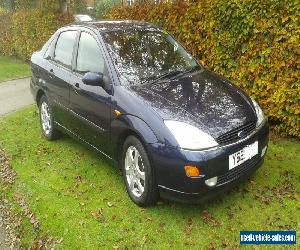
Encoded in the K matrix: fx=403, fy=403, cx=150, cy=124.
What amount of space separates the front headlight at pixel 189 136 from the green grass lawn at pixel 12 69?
10.6 metres

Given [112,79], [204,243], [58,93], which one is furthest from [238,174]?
[58,93]

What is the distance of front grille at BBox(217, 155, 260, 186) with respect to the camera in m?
4.13

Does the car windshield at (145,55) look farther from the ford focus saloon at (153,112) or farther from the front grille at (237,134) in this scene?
the front grille at (237,134)

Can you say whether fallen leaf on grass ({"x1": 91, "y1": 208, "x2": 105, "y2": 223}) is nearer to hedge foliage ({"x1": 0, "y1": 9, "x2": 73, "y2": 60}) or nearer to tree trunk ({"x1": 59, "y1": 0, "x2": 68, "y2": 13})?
hedge foliage ({"x1": 0, "y1": 9, "x2": 73, "y2": 60})

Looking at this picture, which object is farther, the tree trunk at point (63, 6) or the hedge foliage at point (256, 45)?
the tree trunk at point (63, 6)

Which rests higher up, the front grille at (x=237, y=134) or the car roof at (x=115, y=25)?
the car roof at (x=115, y=25)

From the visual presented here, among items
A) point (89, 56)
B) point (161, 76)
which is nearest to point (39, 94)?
point (89, 56)

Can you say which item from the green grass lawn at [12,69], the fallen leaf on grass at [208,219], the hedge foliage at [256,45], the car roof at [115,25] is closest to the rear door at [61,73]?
the car roof at [115,25]

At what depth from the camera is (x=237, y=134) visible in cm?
423

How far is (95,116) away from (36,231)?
1.55 m

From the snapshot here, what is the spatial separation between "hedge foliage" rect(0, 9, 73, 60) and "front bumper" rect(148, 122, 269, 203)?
10010 millimetres

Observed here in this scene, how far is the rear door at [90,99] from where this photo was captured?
4.95 metres

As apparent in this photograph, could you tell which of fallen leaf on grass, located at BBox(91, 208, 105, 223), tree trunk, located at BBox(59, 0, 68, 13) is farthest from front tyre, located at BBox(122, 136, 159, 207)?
tree trunk, located at BBox(59, 0, 68, 13)

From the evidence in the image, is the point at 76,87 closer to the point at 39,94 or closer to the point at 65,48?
the point at 65,48
